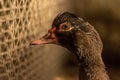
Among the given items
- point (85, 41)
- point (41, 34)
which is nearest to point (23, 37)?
point (41, 34)

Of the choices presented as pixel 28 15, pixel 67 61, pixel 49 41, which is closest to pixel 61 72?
pixel 67 61

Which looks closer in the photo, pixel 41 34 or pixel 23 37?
pixel 23 37

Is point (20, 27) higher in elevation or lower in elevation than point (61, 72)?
higher

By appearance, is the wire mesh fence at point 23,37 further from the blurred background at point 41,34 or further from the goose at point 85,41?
the goose at point 85,41

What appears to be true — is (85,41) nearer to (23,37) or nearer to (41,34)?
(23,37)

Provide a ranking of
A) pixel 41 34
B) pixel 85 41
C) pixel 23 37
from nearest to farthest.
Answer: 1. pixel 85 41
2. pixel 23 37
3. pixel 41 34

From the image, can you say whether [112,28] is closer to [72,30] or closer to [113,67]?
[113,67]

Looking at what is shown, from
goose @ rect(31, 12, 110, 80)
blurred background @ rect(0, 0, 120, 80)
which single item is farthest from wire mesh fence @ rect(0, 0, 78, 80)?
goose @ rect(31, 12, 110, 80)

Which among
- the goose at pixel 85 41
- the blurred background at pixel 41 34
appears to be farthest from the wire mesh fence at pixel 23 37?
the goose at pixel 85 41
